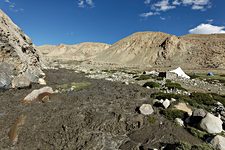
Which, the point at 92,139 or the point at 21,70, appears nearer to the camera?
the point at 92,139

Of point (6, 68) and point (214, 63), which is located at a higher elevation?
point (6, 68)

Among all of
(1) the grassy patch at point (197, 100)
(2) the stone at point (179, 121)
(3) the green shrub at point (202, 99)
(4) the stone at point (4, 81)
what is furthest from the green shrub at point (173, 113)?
(4) the stone at point (4, 81)

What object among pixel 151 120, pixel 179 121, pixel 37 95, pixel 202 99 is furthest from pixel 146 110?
pixel 37 95

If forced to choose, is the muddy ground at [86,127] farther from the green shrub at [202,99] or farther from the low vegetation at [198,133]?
the green shrub at [202,99]

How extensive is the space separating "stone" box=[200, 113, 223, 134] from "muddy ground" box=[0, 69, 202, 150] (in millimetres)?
1215

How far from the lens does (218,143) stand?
585 inches

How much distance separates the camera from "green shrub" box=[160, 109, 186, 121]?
2020 cm

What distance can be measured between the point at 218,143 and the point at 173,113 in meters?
5.84

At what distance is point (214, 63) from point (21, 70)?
91.6 meters

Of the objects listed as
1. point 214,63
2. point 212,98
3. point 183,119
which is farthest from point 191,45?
point 183,119

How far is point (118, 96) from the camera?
28.7 m

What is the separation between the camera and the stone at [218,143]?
48.1 ft

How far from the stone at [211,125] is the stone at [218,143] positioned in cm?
204

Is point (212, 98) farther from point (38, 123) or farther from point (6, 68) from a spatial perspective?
point (6, 68)
